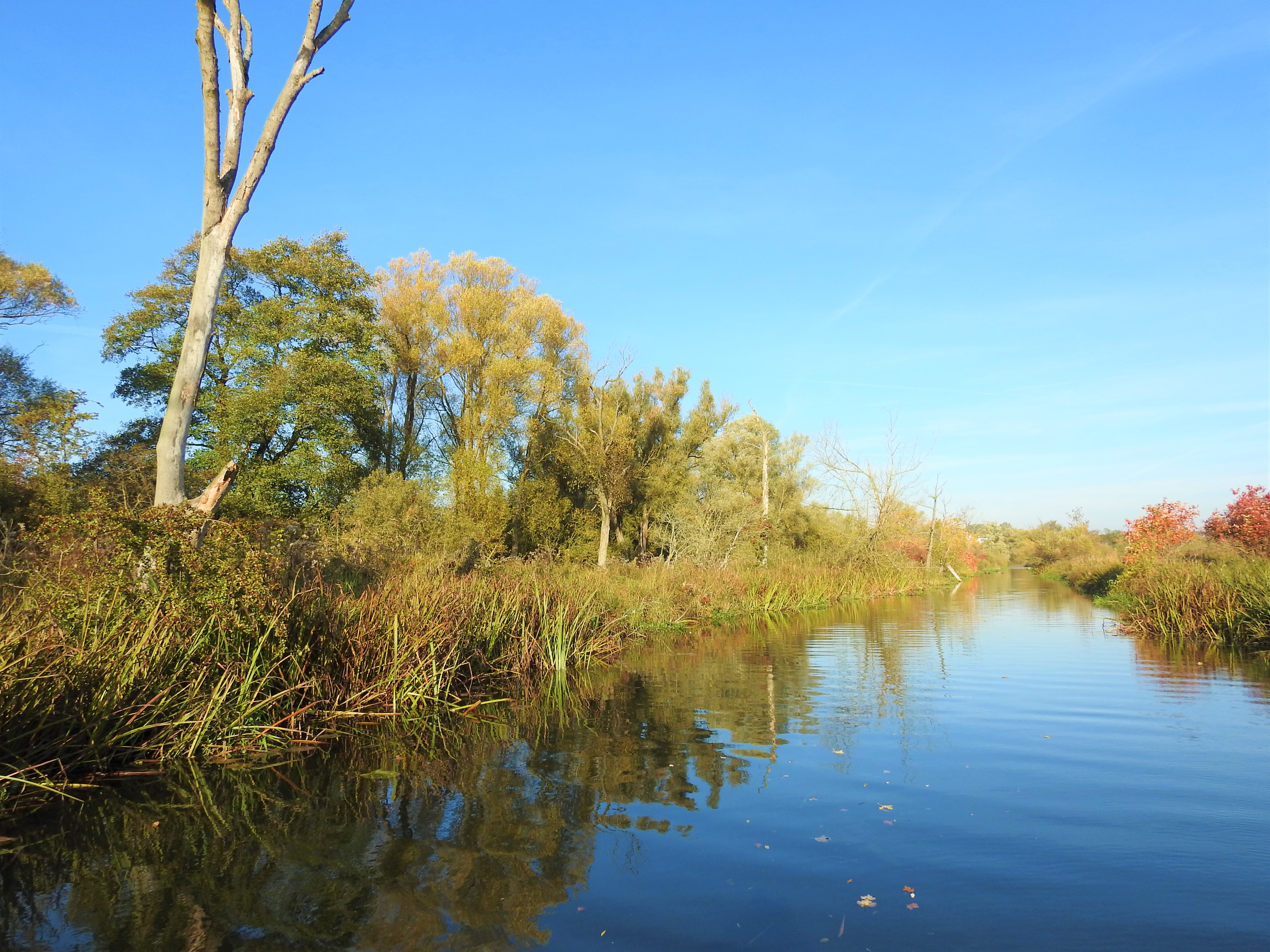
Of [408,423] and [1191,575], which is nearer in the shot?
[1191,575]

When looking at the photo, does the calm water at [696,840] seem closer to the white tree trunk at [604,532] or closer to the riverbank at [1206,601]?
the riverbank at [1206,601]

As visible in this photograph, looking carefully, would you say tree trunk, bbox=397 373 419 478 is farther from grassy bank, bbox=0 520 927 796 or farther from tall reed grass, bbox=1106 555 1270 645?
tall reed grass, bbox=1106 555 1270 645

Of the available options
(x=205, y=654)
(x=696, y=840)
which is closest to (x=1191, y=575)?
(x=696, y=840)

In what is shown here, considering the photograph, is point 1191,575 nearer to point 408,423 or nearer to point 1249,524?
point 1249,524

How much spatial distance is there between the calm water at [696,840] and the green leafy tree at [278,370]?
904 inches

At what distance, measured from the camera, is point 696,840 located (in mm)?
4910

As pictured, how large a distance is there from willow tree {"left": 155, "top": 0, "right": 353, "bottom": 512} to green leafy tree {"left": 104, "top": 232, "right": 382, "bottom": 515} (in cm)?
1796

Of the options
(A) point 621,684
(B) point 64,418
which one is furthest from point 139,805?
(B) point 64,418

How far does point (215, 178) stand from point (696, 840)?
425 inches

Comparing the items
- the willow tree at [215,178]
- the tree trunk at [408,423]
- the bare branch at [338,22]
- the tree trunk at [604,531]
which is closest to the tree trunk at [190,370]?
the willow tree at [215,178]

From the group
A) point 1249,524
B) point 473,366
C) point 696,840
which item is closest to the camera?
point 696,840

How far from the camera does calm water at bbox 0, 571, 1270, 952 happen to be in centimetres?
371

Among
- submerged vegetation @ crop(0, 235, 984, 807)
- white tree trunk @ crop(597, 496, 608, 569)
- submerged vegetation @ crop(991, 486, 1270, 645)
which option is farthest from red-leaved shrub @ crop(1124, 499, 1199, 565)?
white tree trunk @ crop(597, 496, 608, 569)

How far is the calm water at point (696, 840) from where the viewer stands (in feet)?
12.2
